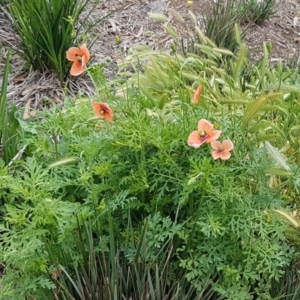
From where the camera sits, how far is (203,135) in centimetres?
174

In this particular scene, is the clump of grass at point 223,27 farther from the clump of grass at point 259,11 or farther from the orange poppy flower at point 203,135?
the orange poppy flower at point 203,135

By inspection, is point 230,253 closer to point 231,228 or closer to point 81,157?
point 231,228

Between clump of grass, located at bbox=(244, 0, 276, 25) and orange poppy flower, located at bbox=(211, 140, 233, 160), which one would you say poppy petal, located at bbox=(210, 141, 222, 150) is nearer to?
orange poppy flower, located at bbox=(211, 140, 233, 160)

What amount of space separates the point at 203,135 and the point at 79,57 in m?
0.54

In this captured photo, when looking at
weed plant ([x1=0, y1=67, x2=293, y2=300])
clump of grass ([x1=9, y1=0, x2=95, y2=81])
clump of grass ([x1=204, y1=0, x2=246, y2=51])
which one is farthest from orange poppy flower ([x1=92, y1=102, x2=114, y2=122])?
clump of grass ([x1=204, y1=0, x2=246, y2=51])

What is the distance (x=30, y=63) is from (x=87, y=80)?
351 millimetres

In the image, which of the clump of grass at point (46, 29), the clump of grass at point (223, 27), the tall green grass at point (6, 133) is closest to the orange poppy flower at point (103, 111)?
the tall green grass at point (6, 133)

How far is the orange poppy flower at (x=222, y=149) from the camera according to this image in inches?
68.4

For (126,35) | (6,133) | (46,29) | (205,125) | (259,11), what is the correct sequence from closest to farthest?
(205,125) < (6,133) < (46,29) < (126,35) < (259,11)

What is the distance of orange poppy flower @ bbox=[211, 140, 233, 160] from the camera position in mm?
1736

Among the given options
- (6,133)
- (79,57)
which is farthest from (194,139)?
(6,133)

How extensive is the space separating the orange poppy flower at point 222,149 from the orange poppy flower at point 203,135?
26 mm

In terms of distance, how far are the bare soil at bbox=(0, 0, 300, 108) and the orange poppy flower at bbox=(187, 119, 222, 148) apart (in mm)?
1456

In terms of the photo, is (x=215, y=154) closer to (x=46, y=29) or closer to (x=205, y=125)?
(x=205, y=125)
